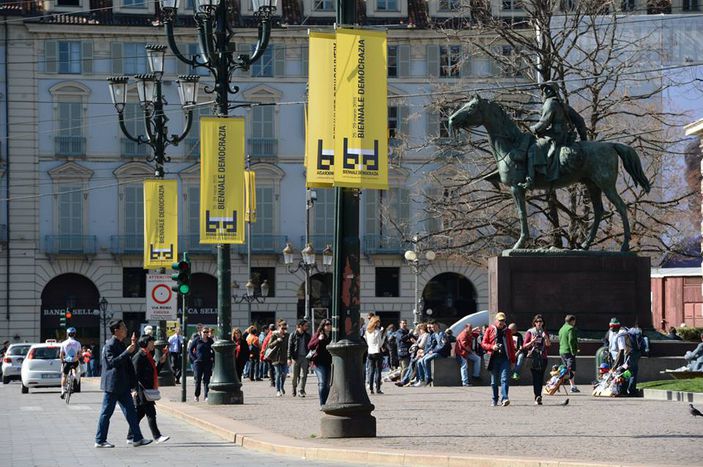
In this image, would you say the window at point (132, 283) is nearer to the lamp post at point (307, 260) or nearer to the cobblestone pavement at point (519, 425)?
the lamp post at point (307, 260)

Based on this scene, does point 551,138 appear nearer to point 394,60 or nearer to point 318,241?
point 318,241

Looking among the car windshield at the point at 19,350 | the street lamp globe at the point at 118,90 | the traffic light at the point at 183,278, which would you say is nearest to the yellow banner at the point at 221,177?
the traffic light at the point at 183,278

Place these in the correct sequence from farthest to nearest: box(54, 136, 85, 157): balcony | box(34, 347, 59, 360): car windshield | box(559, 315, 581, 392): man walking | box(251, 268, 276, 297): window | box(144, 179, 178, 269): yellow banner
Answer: box(251, 268, 276, 297): window
box(54, 136, 85, 157): balcony
box(34, 347, 59, 360): car windshield
box(144, 179, 178, 269): yellow banner
box(559, 315, 581, 392): man walking

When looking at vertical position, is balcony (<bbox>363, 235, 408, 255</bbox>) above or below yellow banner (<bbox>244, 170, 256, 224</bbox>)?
below

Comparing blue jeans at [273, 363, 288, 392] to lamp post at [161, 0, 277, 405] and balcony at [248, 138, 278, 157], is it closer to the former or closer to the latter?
lamp post at [161, 0, 277, 405]

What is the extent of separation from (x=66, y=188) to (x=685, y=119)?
99.1 ft

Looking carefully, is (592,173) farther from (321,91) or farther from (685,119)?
(685,119)

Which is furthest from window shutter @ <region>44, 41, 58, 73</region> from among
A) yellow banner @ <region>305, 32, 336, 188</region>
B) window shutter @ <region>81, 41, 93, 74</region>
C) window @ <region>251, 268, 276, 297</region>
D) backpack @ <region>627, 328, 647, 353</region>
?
yellow banner @ <region>305, 32, 336, 188</region>

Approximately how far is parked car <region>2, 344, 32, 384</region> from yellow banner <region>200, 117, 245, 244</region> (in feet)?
86.6

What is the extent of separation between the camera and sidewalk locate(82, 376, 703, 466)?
17094 mm

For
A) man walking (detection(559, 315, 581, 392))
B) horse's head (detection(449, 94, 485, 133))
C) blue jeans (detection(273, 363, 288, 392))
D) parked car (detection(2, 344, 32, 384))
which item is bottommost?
parked car (detection(2, 344, 32, 384))

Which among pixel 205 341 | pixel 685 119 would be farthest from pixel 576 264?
pixel 685 119

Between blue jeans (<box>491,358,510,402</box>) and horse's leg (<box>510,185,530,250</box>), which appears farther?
horse's leg (<box>510,185,530,250</box>)

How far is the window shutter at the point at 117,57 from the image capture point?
231 ft
